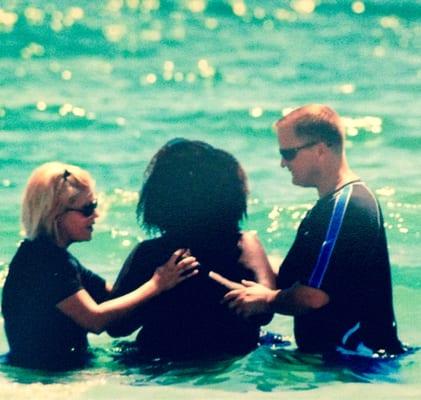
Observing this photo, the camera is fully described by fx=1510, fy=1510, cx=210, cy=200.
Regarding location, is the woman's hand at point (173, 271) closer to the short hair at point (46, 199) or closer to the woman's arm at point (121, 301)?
the woman's arm at point (121, 301)

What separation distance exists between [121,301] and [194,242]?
0.45m

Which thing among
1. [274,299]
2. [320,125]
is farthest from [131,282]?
[320,125]

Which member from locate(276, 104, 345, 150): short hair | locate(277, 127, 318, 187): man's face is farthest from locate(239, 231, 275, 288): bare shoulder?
locate(276, 104, 345, 150): short hair

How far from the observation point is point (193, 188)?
23.5ft

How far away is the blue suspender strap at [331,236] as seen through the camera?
6.95 m

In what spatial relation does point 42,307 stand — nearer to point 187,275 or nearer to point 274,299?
point 187,275

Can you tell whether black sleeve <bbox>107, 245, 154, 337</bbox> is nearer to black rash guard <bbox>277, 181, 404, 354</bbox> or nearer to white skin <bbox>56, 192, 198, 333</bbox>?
white skin <bbox>56, 192, 198, 333</bbox>

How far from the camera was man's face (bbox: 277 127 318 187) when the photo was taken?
285 inches

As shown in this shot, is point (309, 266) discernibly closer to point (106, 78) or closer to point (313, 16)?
point (106, 78)

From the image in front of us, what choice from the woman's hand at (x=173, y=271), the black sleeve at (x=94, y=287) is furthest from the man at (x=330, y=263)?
the black sleeve at (x=94, y=287)

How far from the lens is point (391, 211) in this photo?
44.9ft

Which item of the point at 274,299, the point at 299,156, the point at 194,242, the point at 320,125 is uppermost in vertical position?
the point at 320,125

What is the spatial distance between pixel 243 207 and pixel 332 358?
844 millimetres

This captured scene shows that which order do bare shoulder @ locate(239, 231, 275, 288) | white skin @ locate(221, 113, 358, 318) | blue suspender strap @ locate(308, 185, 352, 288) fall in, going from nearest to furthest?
1. blue suspender strap @ locate(308, 185, 352, 288)
2. white skin @ locate(221, 113, 358, 318)
3. bare shoulder @ locate(239, 231, 275, 288)
